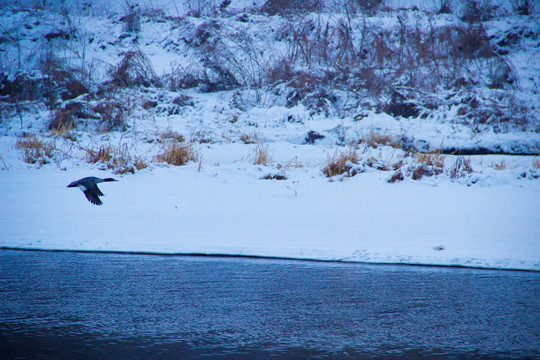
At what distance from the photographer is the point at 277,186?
699 cm

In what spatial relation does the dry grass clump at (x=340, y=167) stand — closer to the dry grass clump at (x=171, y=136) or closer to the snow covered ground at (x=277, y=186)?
the snow covered ground at (x=277, y=186)

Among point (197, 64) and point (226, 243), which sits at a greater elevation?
point (197, 64)

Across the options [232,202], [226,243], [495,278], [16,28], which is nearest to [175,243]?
[226,243]

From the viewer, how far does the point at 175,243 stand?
4703mm

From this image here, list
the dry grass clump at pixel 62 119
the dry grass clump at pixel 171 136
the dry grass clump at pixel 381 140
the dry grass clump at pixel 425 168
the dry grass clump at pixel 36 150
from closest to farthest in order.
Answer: the dry grass clump at pixel 425 168, the dry grass clump at pixel 36 150, the dry grass clump at pixel 381 140, the dry grass clump at pixel 171 136, the dry grass clump at pixel 62 119

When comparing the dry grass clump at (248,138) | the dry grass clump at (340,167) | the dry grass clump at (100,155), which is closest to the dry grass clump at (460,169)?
the dry grass clump at (340,167)

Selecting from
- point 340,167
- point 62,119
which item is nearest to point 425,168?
point 340,167

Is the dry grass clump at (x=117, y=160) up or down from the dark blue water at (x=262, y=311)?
up

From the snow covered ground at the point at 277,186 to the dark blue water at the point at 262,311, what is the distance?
0.57 meters

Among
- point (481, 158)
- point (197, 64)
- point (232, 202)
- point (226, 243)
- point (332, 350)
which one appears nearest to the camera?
point (332, 350)

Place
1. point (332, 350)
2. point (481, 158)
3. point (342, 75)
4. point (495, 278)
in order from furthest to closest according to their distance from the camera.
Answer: point (342, 75) → point (481, 158) → point (495, 278) → point (332, 350)

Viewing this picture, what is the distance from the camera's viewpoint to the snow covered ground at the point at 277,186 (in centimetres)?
466

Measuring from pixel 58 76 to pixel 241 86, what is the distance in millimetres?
5361

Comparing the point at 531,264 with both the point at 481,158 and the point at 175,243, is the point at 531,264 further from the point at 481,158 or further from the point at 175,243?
the point at 481,158
